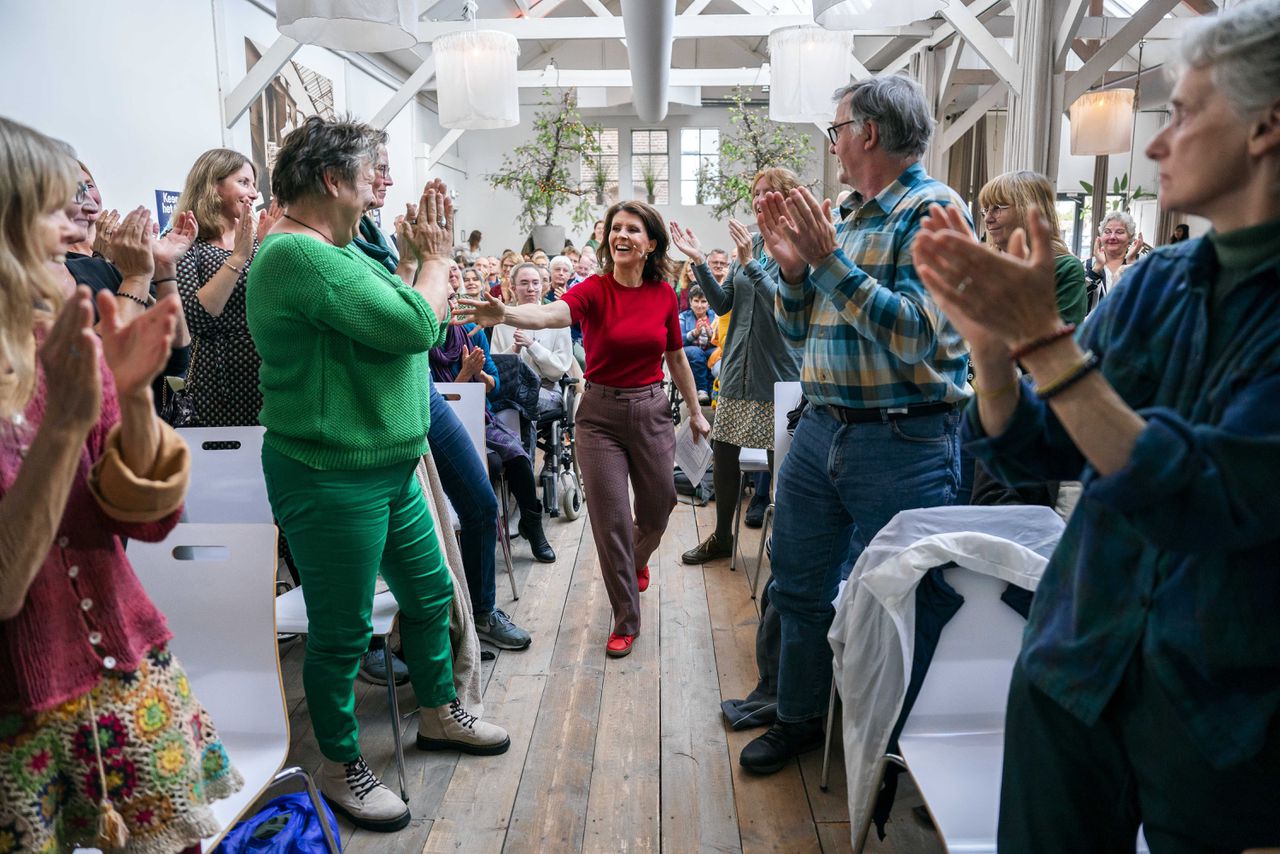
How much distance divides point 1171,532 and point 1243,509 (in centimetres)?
6

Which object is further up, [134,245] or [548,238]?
[548,238]

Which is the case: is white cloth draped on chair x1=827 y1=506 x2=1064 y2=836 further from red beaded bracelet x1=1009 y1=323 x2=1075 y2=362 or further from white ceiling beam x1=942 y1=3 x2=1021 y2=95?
white ceiling beam x1=942 y1=3 x2=1021 y2=95

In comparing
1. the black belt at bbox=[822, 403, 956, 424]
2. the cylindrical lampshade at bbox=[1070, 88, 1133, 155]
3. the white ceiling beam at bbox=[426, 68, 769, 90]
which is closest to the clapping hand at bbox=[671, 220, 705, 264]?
the black belt at bbox=[822, 403, 956, 424]

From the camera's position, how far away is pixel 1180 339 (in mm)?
976

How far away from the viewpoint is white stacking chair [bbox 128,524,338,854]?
1.70m

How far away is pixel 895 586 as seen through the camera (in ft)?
5.40

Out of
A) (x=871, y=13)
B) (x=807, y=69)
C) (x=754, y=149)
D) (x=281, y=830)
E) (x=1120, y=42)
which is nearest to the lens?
(x=281, y=830)

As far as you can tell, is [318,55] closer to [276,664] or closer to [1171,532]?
[276,664]

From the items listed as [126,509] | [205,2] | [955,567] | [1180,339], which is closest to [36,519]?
[126,509]

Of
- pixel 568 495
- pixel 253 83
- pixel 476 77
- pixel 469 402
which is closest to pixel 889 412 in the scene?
pixel 469 402

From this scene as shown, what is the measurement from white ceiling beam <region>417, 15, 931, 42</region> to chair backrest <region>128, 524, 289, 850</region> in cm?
657

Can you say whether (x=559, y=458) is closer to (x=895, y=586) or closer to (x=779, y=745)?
(x=779, y=745)

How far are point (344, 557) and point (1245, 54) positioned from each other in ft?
5.79

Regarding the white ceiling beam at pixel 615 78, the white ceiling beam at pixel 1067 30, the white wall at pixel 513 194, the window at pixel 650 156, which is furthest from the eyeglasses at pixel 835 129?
the window at pixel 650 156
